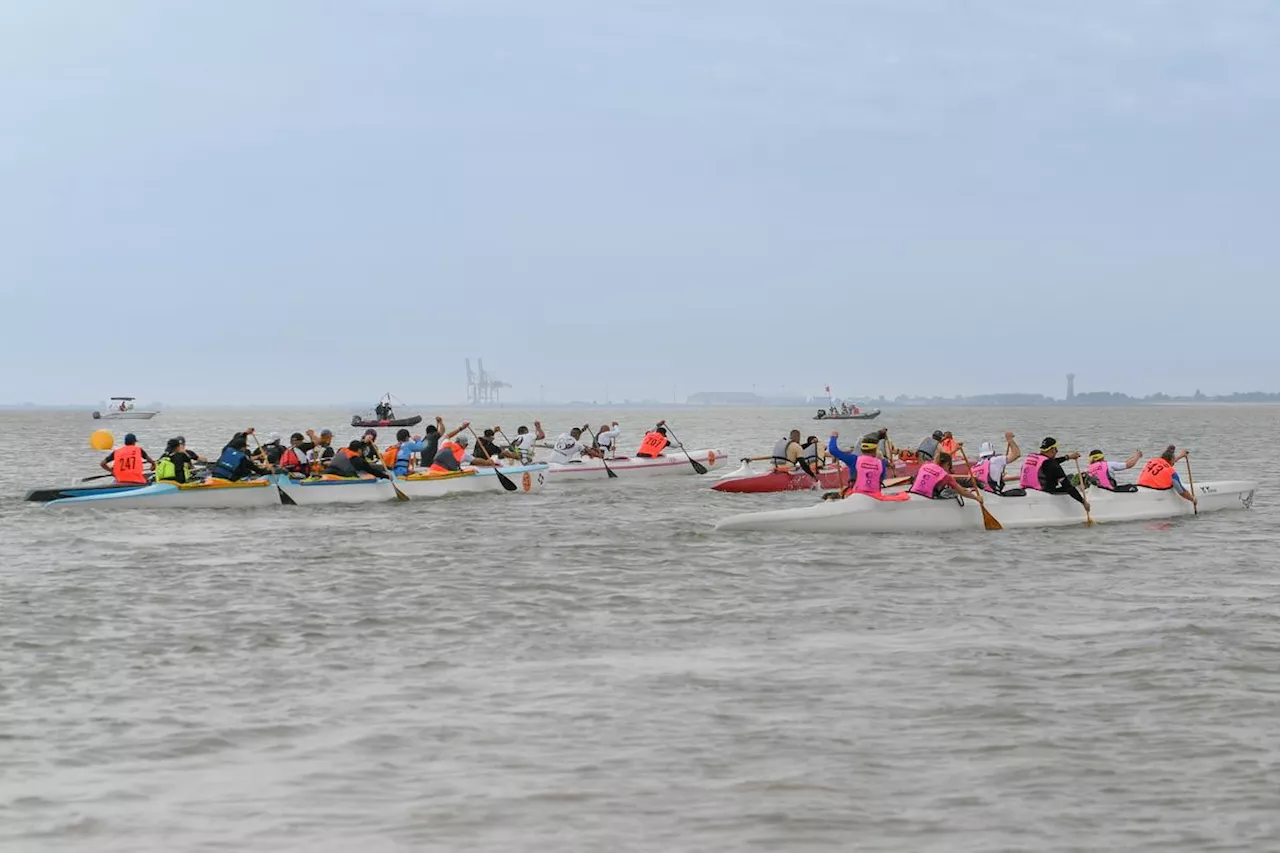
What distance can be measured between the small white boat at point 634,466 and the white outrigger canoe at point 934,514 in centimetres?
1524

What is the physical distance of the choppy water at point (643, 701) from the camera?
868 cm

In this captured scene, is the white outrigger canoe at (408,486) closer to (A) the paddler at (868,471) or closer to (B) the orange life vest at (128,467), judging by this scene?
(B) the orange life vest at (128,467)

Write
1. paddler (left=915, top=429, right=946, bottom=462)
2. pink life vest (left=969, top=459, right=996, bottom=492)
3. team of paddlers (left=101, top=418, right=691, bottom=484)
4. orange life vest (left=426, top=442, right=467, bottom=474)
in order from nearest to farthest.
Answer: pink life vest (left=969, top=459, right=996, bottom=492) < team of paddlers (left=101, top=418, right=691, bottom=484) < paddler (left=915, top=429, right=946, bottom=462) < orange life vest (left=426, top=442, right=467, bottom=474)

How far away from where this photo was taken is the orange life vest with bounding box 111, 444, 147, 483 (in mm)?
30375

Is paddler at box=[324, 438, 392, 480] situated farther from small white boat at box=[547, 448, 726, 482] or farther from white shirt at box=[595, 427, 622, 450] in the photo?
white shirt at box=[595, 427, 622, 450]

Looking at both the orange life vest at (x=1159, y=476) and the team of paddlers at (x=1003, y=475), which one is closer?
the team of paddlers at (x=1003, y=475)

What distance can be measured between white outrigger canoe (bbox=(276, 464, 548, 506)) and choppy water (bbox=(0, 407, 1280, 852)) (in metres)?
8.87

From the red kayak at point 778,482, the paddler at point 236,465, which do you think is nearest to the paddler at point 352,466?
the paddler at point 236,465

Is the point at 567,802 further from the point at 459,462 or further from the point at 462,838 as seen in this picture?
the point at 459,462

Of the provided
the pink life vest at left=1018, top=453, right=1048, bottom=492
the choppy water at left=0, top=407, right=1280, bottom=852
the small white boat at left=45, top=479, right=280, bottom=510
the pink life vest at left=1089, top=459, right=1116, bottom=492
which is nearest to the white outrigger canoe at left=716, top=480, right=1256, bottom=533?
the pink life vest at left=1089, top=459, right=1116, bottom=492

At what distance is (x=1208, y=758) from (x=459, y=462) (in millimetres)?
26740

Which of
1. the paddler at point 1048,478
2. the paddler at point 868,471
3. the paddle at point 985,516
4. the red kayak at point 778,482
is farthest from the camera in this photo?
the red kayak at point 778,482

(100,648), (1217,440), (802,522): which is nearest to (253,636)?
(100,648)

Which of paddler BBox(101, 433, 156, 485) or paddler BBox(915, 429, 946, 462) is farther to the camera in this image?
paddler BBox(915, 429, 946, 462)
